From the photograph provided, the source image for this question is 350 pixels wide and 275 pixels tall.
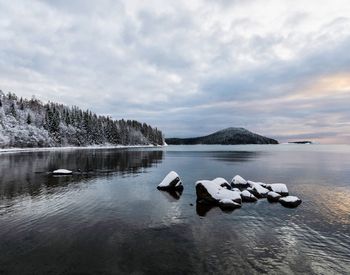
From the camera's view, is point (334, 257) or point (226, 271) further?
point (334, 257)

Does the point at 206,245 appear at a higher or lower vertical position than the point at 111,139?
lower

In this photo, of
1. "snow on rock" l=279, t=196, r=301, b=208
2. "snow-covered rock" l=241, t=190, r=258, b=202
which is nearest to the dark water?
"snow on rock" l=279, t=196, r=301, b=208

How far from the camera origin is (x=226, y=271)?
39.2 ft

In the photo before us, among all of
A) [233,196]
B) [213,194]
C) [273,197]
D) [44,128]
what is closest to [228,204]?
[233,196]

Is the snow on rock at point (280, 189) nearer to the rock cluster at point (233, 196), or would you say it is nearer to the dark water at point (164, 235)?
the rock cluster at point (233, 196)

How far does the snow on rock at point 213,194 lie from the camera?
970 inches

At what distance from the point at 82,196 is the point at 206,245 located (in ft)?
57.3

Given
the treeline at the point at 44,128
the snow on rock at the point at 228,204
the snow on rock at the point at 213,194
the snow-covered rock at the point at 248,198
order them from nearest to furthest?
the snow on rock at the point at 228,204 → the snow on rock at the point at 213,194 → the snow-covered rock at the point at 248,198 → the treeline at the point at 44,128

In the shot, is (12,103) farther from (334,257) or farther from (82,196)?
(334,257)

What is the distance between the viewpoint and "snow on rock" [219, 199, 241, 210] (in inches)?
916

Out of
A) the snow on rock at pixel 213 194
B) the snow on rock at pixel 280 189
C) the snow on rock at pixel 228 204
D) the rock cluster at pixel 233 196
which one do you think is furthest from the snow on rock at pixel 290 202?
the snow on rock at pixel 228 204

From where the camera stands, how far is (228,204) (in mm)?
23391

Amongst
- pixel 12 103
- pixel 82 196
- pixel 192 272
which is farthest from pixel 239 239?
pixel 12 103

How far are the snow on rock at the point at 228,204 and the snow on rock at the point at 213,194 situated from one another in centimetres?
70
